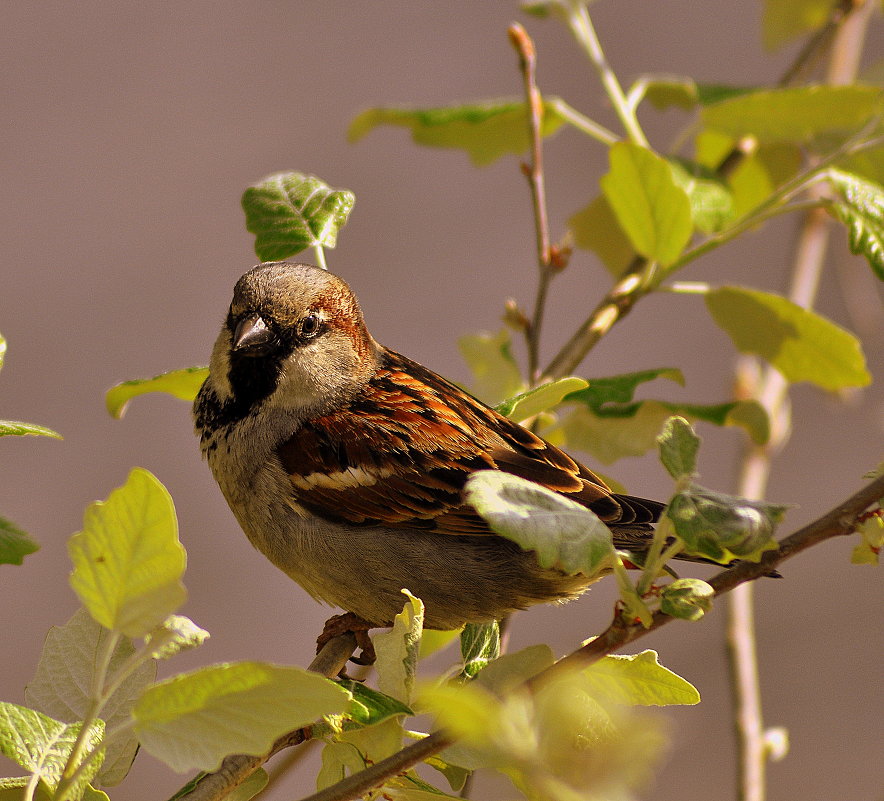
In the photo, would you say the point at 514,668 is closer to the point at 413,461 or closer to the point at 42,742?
the point at 42,742

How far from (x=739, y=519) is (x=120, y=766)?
49cm

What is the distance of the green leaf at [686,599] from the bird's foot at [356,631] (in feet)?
2.43

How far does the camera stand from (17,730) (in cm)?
67

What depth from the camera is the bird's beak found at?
1325mm

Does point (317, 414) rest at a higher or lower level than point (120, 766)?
higher

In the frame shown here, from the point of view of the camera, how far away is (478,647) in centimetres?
89

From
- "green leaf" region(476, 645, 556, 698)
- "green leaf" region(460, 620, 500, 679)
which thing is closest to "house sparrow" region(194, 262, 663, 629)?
"green leaf" region(460, 620, 500, 679)

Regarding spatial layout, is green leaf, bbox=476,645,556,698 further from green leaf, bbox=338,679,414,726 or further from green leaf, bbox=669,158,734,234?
green leaf, bbox=669,158,734,234

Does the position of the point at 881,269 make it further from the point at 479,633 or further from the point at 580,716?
the point at 580,716

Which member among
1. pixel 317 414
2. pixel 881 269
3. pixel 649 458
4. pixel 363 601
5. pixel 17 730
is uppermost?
pixel 881 269

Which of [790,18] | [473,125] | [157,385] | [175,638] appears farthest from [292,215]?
[790,18]

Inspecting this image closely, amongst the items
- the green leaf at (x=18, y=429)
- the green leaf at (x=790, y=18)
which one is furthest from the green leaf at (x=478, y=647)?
the green leaf at (x=790, y=18)

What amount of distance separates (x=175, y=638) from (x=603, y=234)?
109 centimetres

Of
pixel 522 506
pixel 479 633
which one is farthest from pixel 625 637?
pixel 479 633
